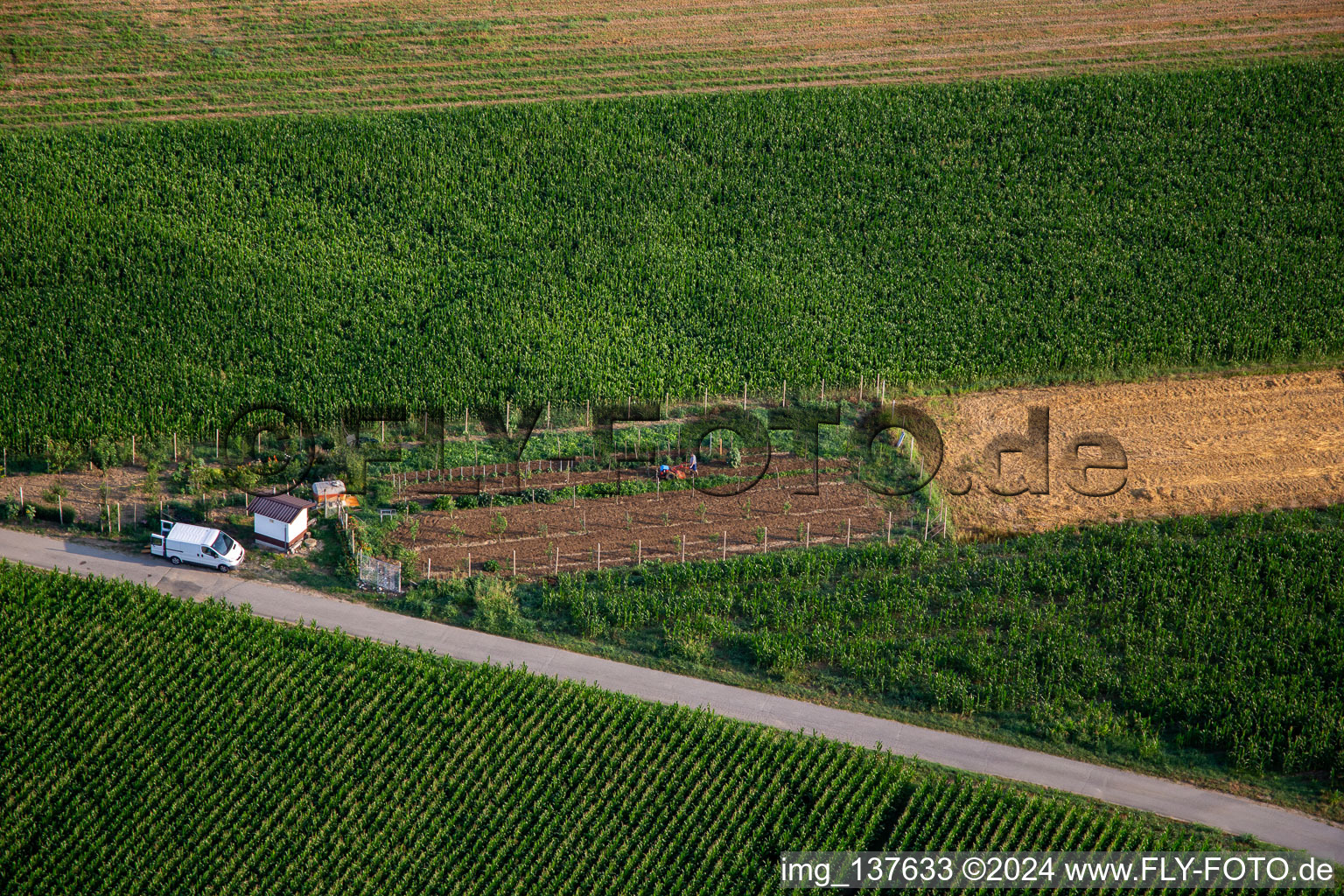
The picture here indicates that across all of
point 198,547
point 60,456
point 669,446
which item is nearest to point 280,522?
point 198,547

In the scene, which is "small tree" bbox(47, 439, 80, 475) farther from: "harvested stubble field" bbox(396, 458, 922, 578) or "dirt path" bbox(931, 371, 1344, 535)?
"dirt path" bbox(931, 371, 1344, 535)

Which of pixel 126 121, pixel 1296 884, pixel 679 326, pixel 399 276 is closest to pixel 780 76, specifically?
pixel 679 326

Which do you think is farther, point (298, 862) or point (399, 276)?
point (399, 276)

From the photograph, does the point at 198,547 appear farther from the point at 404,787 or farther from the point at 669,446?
the point at 669,446

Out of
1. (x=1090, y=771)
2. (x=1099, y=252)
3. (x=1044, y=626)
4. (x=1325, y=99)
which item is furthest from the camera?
(x=1325, y=99)

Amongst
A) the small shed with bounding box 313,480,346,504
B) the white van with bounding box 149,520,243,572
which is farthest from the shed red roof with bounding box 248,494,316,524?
the white van with bounding box 149,520,243,572

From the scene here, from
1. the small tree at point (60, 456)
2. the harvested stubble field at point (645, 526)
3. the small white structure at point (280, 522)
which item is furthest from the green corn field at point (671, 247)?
the small white structure at point (280, 522)

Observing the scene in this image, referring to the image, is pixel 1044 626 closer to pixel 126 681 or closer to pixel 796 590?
pixel 796 590
